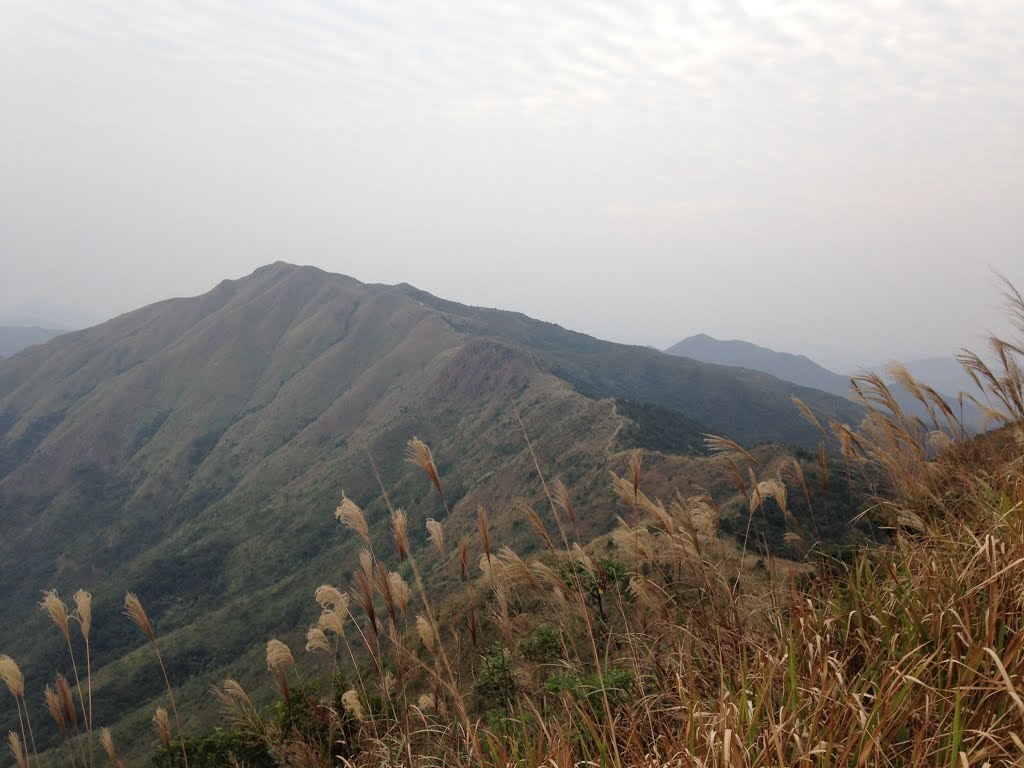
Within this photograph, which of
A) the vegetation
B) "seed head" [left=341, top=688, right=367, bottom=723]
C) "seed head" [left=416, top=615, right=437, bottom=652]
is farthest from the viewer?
"seed head" [left=341, top=688, right=367, bottom=723]

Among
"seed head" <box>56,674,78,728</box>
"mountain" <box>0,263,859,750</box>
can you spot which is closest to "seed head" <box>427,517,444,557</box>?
"seed head" <box>56,674,78,728</box>

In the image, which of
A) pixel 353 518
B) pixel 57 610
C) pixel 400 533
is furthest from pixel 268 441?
pixel 400 533

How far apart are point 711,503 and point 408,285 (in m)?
181

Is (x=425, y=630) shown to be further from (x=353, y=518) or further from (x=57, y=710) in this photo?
(x=57, y=710)

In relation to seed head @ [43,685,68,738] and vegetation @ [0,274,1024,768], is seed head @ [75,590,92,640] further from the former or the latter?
seed head @ [43,685,68,738]

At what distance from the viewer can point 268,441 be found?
107m

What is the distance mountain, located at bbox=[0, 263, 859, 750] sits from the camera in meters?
54.0

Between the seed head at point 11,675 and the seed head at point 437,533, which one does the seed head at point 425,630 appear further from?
the seed head at point 11,675

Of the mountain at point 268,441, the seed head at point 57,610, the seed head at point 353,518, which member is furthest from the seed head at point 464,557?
the mountain at point 268,441

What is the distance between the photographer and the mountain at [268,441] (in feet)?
177

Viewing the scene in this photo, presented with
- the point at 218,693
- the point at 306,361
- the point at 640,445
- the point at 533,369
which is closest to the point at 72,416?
the point at 306,361

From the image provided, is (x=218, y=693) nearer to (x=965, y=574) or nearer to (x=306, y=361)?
(x=965, y=574)

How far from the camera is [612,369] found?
461 feet

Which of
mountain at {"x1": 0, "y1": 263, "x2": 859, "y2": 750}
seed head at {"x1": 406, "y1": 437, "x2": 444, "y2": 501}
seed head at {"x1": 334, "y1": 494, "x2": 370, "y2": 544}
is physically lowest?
mountain at {"x1": 0, "y1": 263, "x2": 859, "y2": 750}
